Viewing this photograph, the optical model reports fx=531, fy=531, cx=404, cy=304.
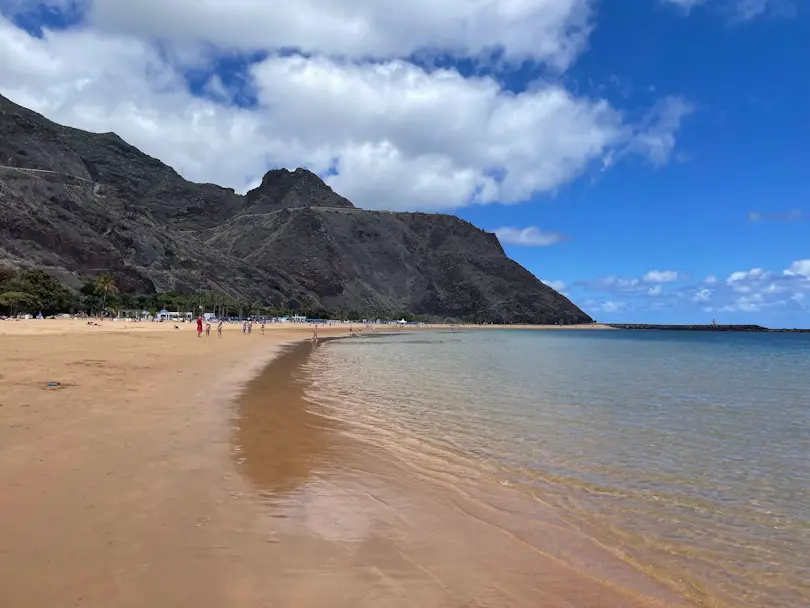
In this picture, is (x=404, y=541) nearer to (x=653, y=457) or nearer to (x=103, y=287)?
(x=653, y=457)

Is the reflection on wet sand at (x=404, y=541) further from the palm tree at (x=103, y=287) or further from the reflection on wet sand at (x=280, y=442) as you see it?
the palm tree at (x=103, y=287)

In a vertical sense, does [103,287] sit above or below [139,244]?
below

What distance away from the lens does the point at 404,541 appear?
545 centimetres

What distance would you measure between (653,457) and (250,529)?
7.64 metres

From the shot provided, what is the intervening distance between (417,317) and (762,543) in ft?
617

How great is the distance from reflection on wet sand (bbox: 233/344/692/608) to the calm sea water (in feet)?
2.42

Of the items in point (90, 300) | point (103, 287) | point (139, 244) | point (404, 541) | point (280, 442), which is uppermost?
point (139, 244)

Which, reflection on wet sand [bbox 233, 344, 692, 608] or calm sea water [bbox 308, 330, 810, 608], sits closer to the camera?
reflection on wet sand [bbox 233, 344, 692, 608]

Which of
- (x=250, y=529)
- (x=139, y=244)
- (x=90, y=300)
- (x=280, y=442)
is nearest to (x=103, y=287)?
(x=90, y=300)

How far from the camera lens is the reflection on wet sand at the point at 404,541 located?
14.2 feet

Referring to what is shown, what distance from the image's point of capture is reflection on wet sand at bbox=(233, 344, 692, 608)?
14.2ft

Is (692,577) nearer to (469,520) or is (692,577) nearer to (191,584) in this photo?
(469,520)

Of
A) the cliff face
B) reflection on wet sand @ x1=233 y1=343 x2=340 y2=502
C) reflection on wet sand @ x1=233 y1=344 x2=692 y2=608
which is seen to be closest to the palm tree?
the cliff face

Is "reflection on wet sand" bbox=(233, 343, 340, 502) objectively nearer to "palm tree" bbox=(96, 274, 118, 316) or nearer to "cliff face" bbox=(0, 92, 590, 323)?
"palm tree" bbox=(96, 274, 118, 316)
